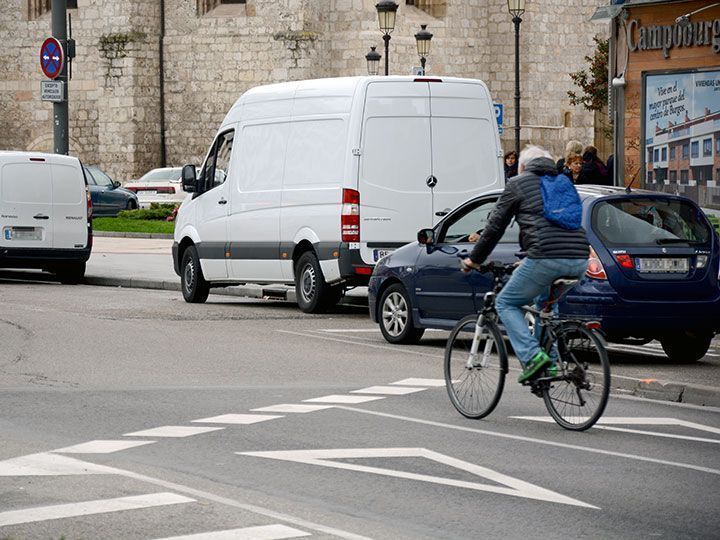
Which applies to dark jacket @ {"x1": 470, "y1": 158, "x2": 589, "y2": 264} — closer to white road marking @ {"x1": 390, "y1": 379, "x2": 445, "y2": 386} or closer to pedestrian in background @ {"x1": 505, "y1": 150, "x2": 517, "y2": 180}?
white road marking @ {"x1": 390, "y1": 379, "x2": 445, "y2": 386}

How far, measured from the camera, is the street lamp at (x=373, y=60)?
136 ft

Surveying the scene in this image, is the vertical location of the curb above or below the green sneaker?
below

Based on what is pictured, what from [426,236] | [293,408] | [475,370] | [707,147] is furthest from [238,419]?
[707,147]

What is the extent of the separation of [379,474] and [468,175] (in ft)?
33.1

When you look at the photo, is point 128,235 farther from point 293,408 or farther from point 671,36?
point 293,408

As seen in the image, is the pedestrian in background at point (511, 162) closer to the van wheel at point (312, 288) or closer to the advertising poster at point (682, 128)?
the advertising poster at point (682, 128)

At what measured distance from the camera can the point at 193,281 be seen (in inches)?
785

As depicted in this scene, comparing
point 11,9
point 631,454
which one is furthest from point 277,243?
point 11,9

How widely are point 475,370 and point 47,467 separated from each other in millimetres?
3122

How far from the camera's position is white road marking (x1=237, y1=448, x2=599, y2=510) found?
Result: 738 cm

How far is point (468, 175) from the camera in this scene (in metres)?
17.7

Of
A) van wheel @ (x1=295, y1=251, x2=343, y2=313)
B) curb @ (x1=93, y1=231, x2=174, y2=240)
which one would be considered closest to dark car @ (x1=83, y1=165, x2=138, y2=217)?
curb @ (x1=93, y1=231, x2=174, y2=240)

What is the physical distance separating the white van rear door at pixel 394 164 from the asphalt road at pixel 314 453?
3.35 metres

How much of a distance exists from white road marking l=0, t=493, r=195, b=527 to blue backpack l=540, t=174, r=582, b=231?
3.44m
